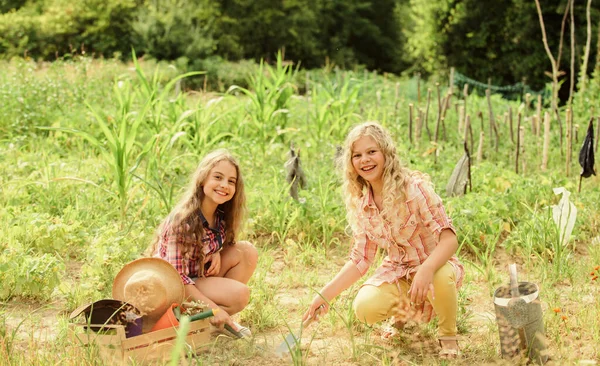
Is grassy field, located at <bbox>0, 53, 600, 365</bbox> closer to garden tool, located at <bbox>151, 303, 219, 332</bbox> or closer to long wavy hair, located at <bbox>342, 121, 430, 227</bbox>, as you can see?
garden tool, located at <bbox>151, 303, 219, 332</bbox>

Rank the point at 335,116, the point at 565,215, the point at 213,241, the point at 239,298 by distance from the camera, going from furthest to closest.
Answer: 1. the point at 335,116
2. the point at 565,215
3. the point at 213,241
4. the point at 239,298

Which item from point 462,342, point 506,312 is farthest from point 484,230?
point 506,312

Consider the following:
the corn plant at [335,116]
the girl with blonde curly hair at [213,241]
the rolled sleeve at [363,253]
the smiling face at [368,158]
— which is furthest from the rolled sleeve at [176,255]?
the corn plant at [335,116]

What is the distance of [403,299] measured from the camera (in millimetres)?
2834

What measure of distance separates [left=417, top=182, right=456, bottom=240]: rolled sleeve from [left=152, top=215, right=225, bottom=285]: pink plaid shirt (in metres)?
0.95

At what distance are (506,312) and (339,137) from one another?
3.81 metres

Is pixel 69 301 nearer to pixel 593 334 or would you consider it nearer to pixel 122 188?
pixel 122 188

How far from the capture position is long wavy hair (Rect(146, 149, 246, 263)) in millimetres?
2945

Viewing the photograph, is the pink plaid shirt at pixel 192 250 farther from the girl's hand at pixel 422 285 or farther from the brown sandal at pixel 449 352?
the brown sandal at pixel 449 352

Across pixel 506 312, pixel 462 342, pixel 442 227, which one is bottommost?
pixel 462 342

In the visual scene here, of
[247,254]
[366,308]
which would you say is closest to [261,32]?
[247,254]

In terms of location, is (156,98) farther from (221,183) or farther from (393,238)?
(393,238)

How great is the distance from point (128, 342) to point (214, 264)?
638 mm

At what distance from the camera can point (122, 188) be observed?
4.04 meters
